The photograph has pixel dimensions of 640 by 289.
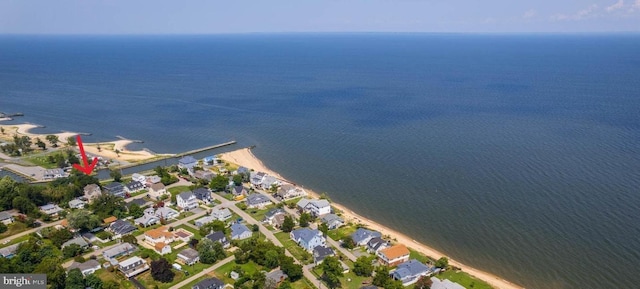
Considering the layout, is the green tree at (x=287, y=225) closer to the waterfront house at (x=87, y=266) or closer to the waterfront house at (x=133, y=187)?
the waterfront house at (x=87, y=266)

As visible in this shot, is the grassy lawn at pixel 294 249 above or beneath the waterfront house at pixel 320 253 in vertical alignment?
beneath

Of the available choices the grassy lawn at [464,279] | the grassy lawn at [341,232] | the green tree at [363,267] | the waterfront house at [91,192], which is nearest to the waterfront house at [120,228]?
the waterfront house at [91,192]

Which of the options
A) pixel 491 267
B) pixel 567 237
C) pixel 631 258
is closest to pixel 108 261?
pixel 491 267

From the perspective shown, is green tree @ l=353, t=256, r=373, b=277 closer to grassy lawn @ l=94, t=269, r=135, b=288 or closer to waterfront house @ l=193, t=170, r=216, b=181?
grassy lawn @ l=94, t=269, r=135, b=288

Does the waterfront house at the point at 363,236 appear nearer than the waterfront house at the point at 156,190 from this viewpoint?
Yes

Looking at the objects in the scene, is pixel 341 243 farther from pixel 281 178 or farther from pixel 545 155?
pixel 545 155

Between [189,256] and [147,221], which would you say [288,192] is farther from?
[189,256]
